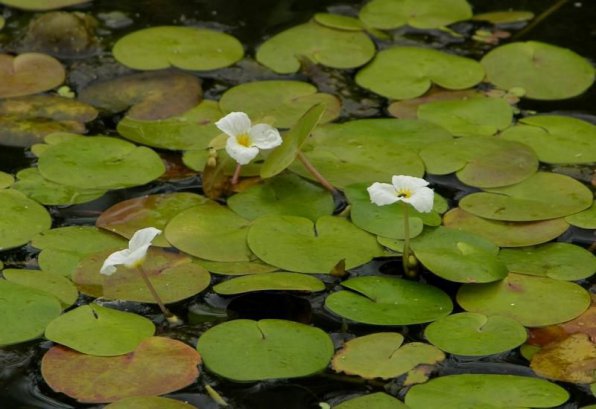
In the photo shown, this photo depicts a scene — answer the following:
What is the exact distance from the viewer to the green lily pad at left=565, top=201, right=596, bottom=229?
2.37 metres

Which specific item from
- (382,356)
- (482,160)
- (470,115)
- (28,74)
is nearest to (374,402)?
(382,356)

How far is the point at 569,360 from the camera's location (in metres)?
2.00

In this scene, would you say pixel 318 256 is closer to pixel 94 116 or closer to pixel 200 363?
pixel 200 363

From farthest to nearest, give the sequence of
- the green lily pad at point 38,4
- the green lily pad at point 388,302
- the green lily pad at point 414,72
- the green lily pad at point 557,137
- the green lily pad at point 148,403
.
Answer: the green lily pad at point 38,4 → the green lily pad at point 414,72 → the green lily pad at point 557,137 → the green lily pad at point 388,302 → the green lily pad at point 148,403

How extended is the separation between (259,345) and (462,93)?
3.85ft

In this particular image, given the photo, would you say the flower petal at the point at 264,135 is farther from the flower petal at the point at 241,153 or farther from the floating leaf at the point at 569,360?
the floating leaf at the point at 569,360

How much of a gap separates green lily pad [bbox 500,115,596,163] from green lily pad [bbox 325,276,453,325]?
0.63 m

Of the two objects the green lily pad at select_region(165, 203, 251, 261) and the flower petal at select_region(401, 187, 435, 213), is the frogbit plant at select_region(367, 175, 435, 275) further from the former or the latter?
the green lily pad at select_region(165, 203, 251, 261)

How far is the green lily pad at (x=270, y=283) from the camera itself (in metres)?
2.11

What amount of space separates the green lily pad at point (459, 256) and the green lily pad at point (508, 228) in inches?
1.9

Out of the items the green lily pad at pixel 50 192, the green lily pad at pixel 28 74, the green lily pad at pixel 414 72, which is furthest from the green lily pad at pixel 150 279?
the green lily pad at pixel 414 72

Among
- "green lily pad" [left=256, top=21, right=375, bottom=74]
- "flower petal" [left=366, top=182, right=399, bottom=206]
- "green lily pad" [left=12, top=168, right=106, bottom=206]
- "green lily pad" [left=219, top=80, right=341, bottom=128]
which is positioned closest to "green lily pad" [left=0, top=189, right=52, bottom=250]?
"green lily pad" [left=12, top=168, right=106, bottom=206]

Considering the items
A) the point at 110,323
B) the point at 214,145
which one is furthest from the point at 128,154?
the point at 110,323

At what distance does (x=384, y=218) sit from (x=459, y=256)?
20 centimetres
